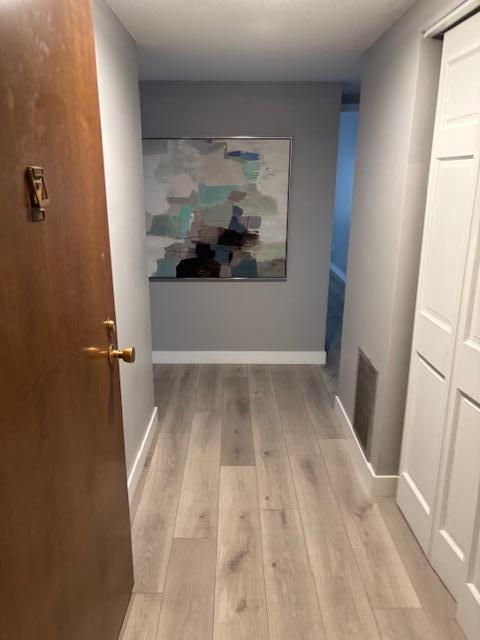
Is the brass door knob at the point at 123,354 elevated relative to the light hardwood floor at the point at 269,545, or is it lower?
elevated

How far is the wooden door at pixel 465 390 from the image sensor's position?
1562 millimetres

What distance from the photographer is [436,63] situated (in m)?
1.89

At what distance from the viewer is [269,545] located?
2053 mm

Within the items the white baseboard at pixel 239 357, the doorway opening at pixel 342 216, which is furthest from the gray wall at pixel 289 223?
the doorway opening at pixel 342 216

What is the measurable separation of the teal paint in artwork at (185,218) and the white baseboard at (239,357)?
3.37 ft

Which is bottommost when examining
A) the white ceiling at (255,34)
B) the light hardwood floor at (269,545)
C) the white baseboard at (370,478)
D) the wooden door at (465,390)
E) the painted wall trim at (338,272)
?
the light hardwood floor at (269,545)

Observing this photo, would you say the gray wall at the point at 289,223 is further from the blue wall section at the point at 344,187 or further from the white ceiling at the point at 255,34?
the blue wall section at the point at 344,187

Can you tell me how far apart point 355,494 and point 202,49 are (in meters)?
2.48

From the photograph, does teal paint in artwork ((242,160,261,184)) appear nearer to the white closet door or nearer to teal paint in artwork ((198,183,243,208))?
teal paint in artwork ((198,183,243,208))

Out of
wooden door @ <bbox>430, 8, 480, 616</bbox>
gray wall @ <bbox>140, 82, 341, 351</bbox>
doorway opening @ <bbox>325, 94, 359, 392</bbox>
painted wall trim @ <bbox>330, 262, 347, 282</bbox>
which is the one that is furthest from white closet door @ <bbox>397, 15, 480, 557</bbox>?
painted wall trim @ <bbox>330, 262, 347, 282</bbox>

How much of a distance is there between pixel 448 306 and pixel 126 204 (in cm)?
148

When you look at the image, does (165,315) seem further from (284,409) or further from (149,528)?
(149,528)

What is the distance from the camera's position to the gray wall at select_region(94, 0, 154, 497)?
6.31 ft

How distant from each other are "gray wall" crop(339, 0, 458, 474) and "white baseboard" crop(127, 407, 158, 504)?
120 cm
